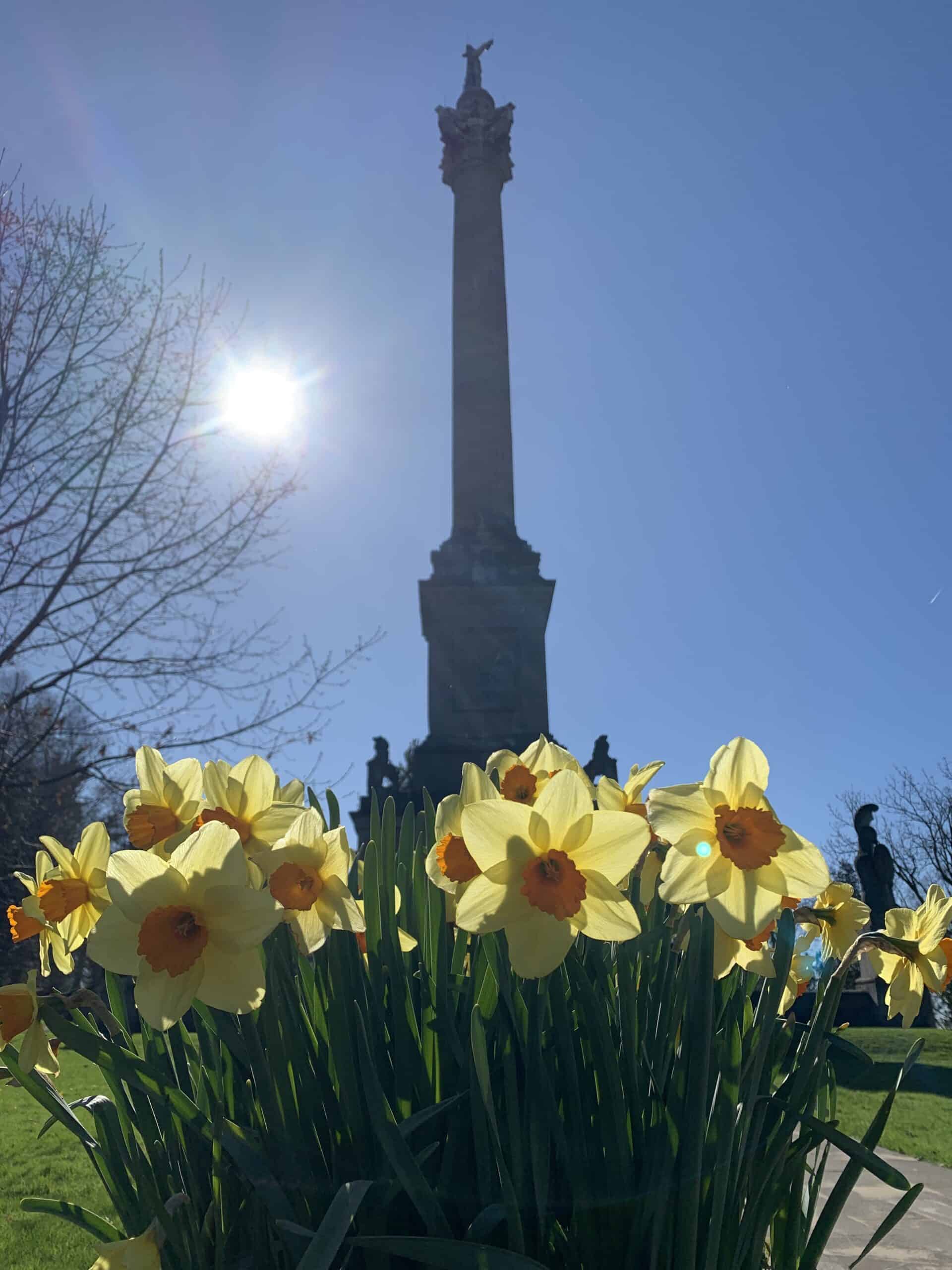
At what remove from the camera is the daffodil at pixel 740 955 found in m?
1.19

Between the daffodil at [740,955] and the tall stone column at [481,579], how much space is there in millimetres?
13143

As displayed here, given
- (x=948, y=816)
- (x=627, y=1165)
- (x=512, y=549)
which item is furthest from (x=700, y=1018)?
(x=948, y=816)

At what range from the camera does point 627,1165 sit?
3.64 ft

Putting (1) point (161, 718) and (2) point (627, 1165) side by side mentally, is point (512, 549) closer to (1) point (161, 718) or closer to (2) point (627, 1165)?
(1) point (161, 718)

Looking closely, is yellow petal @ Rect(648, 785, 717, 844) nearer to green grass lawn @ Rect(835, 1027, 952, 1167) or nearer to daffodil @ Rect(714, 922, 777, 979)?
daffodil @ Rect(714, 922, 777, 979)

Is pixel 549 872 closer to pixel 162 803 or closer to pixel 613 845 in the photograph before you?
pixel 613 845

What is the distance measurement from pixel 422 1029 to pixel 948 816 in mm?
36430

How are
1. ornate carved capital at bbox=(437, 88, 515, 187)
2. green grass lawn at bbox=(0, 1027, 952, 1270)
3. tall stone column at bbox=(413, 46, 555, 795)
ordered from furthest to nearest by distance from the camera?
ornate carved capital at bbox=(437, 88, 515, 187)
tall stone column at bbox=(413, 46, 555, 795)
green grass lawn at bbox=(0, 1027, 952, 1270)

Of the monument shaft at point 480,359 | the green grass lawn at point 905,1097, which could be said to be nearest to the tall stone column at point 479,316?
the monument shaft at point 480,359

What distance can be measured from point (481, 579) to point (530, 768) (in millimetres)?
14524

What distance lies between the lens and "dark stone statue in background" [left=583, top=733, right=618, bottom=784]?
16141 mm

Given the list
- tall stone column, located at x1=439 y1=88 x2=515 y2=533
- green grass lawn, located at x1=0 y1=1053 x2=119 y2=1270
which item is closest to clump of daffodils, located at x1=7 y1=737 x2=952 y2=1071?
green grass lawn, located at x1=0 y1=1053 x2=119 y2=1270

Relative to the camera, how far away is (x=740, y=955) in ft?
3.93

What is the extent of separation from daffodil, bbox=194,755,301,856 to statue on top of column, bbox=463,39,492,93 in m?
24.6
